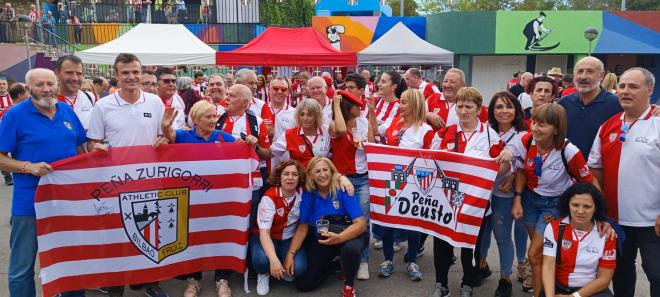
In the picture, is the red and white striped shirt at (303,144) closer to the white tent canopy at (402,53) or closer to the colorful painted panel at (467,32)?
the white tent canopy at (402,53)

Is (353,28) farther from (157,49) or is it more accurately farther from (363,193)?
(363,193)

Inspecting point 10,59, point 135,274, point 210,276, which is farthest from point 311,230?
point 10,59

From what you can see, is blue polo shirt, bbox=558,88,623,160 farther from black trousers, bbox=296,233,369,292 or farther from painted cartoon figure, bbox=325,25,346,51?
painted cartoon figure, bbox=325,25,346,51

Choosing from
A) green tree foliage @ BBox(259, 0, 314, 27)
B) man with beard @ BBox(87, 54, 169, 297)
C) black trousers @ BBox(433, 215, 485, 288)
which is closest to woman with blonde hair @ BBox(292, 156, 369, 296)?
black trousers @ BBox(433, 215, 485, 288)

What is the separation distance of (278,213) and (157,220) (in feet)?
3.53

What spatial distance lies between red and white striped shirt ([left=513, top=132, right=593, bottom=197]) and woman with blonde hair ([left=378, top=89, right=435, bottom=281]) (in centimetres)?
90

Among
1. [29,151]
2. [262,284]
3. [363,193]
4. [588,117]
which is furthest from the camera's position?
[363,193]

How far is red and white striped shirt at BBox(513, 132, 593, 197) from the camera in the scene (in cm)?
375

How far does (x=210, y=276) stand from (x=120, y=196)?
139 cm

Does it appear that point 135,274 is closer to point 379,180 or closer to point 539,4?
point 379,180

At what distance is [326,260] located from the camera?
4641mm

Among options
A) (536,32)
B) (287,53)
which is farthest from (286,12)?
(287,53)

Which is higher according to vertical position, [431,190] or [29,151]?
[29,151]

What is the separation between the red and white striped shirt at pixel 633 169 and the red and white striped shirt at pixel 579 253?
311 mm
